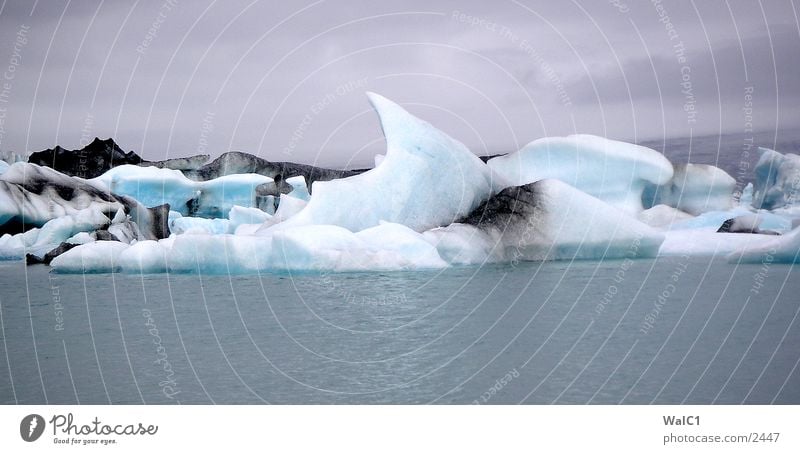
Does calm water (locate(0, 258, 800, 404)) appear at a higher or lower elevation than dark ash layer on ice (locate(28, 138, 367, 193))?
lower

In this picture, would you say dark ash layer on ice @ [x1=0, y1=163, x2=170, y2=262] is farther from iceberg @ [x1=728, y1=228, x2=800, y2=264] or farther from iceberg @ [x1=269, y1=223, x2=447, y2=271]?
iceberg @ [x1=728, y1=228, x2=800, y2=264]

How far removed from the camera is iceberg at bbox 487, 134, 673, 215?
2097 centimetres

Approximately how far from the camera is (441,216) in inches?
704

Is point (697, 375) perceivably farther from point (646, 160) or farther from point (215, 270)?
point (646, 160)

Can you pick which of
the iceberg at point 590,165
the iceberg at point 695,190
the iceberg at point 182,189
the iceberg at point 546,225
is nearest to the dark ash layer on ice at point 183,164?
the iceberg at point 182,189

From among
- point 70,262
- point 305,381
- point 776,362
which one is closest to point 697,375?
point 776,362

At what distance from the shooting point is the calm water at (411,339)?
25.6ft

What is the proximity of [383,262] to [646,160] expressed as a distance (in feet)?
28.8

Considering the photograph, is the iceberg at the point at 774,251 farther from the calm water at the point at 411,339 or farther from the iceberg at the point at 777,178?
the iceberg at the point at 777,178

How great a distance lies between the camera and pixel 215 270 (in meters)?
16.7
